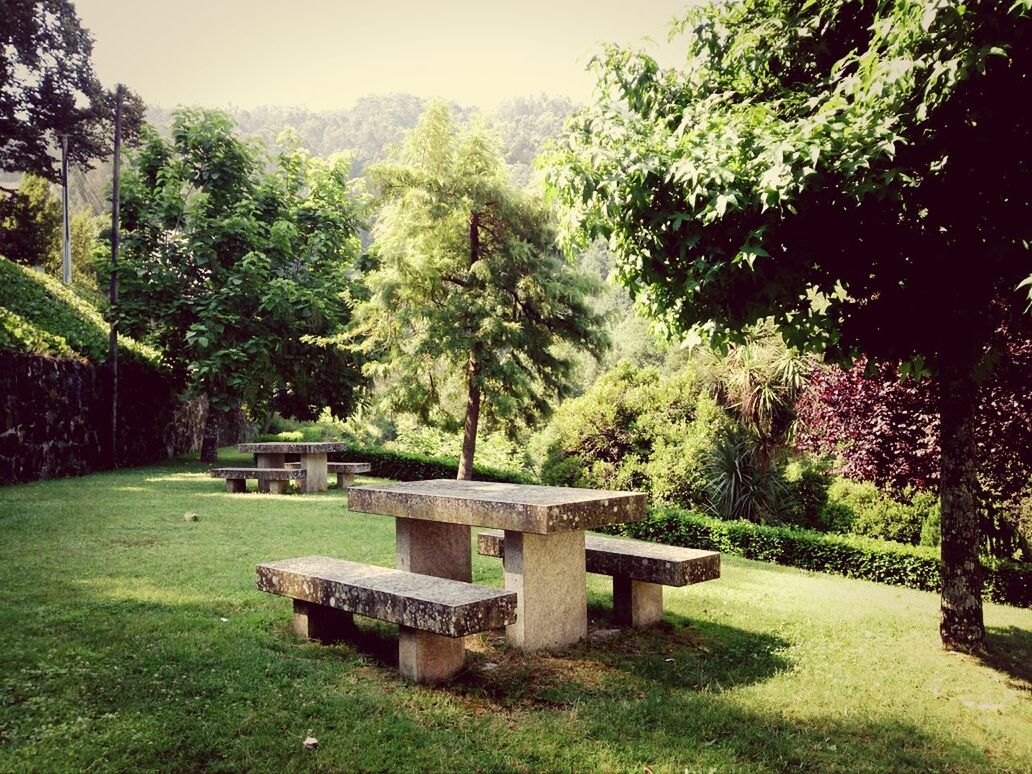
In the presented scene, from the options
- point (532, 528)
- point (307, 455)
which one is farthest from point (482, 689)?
point (307, 455)

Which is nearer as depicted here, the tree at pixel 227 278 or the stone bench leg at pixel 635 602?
the stone bench leg at pixel 635 602

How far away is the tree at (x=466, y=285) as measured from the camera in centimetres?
1537

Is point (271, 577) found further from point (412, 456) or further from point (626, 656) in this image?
point (412, 456)

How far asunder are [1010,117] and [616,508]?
399 cm

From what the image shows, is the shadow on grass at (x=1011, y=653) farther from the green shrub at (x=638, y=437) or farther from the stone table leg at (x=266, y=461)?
the stone table leg at (x=266, y=461)

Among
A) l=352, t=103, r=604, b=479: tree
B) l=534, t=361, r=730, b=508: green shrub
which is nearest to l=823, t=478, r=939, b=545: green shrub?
l=534, t=361, r=730, b=508: green shrub

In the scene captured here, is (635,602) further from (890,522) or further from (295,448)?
(295,448)

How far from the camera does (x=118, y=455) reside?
1941 cm

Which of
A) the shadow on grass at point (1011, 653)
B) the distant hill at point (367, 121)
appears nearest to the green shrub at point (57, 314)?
the shadow on grass at point (1011, 653)

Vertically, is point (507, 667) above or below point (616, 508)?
below

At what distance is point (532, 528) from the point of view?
531cm

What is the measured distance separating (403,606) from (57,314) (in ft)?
71.7

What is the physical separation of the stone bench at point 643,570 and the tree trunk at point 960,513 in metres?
2.01

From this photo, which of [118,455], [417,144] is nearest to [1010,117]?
[417,144]
